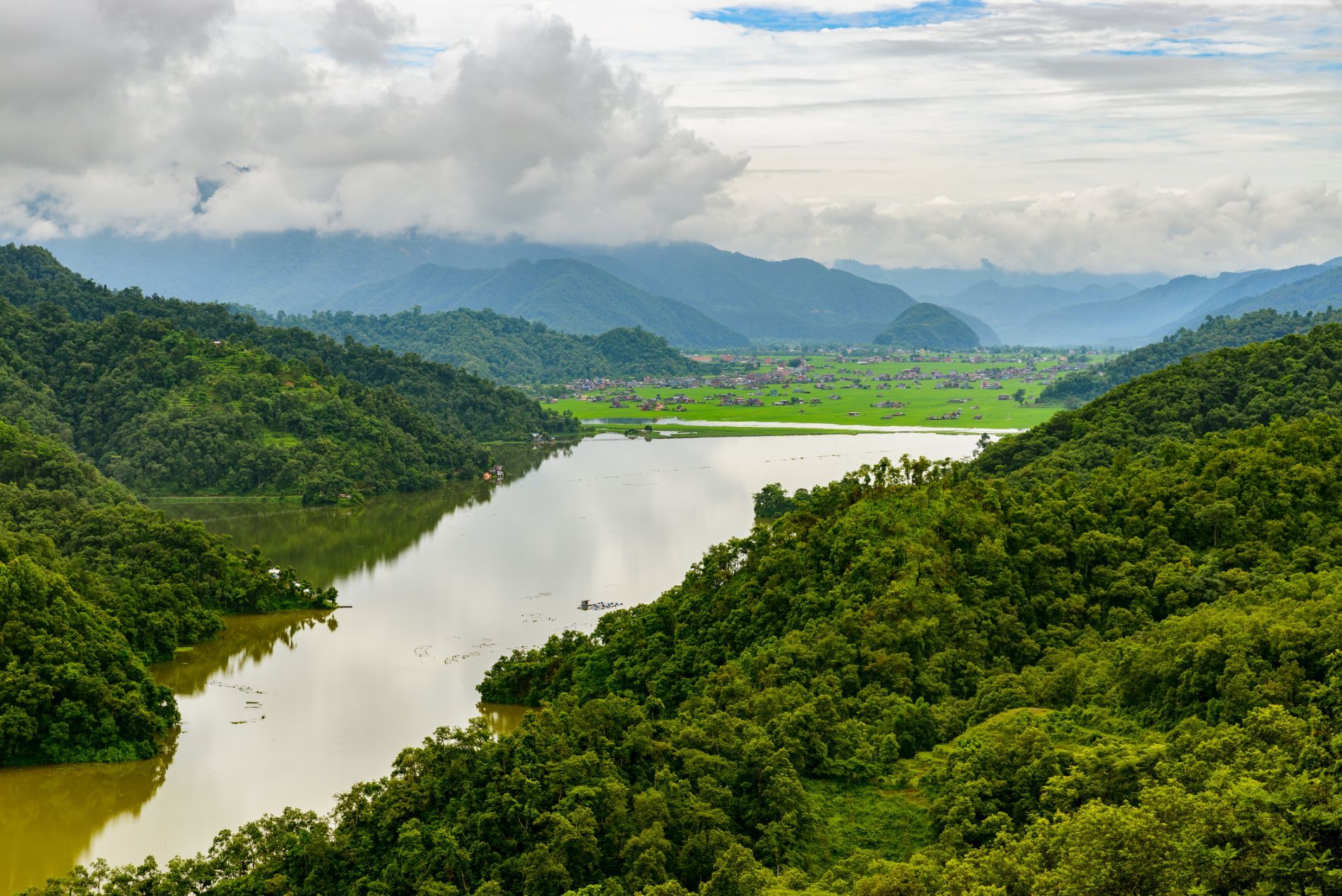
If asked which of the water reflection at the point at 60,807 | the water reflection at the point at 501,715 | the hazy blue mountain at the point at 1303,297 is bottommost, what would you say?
the water reflection at the point at 60,807

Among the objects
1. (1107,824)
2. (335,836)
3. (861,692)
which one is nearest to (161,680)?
(335,836)

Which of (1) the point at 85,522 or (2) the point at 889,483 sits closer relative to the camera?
(2) the point at 889,483

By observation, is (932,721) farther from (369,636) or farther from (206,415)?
(206,415)

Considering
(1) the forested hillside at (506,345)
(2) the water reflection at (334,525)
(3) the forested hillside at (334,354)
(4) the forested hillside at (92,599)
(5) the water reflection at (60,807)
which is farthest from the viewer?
(1) the forested hillside at (506,345)

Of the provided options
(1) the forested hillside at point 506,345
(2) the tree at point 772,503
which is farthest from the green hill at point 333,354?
(1) the forested hillside at point 506,345

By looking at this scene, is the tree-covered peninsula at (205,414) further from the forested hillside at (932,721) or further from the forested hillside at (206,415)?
the forested hillside at (932,721)

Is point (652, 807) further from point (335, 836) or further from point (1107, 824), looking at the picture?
point (1107, 824)

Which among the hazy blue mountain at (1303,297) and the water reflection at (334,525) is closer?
the water reflection at (334,525)

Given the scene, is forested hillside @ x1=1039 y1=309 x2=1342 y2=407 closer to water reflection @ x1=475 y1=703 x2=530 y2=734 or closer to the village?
the village
